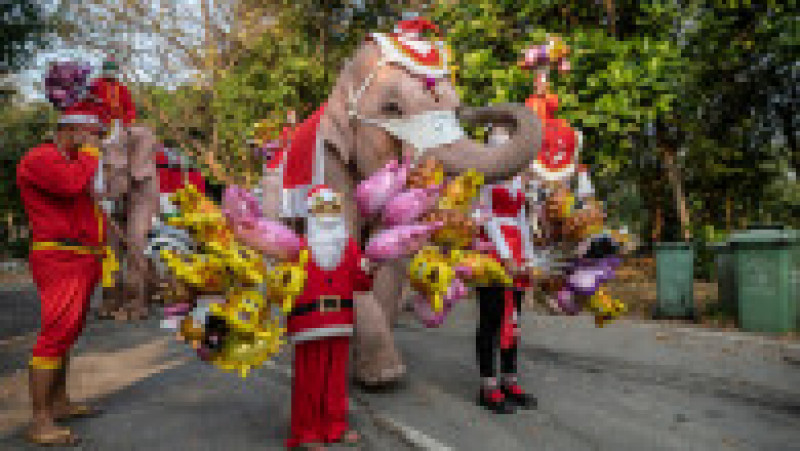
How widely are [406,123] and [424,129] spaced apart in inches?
4.6

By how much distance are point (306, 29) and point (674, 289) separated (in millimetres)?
7695

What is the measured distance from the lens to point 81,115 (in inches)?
140

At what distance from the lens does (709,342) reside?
5824 millimetres

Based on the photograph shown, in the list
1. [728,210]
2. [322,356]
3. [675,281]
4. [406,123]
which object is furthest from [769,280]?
[728,210]

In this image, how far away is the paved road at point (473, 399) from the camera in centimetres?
332

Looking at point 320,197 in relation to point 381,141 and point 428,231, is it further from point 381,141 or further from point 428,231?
point 381,141

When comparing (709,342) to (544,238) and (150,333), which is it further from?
(150,333)

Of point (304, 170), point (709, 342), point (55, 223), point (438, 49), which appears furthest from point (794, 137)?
point (55, 223)

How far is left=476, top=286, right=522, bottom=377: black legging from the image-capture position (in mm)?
3912

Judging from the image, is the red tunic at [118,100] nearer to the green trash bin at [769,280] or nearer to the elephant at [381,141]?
the elephant at [381,141]

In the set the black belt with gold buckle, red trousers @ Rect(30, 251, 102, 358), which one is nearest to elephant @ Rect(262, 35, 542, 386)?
the black belt with gold buckle

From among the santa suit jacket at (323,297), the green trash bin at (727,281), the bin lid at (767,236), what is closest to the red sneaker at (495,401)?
the santa suit jacket at (323,297)

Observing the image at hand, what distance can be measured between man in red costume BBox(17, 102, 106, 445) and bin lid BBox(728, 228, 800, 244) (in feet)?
19.1

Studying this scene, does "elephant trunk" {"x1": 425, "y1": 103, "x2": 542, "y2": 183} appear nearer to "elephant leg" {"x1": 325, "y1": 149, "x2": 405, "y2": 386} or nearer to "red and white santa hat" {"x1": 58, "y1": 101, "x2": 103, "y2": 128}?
"elephant leg" {"x1": 325, "y1": 149, "x2": 405, "y2": 386}
